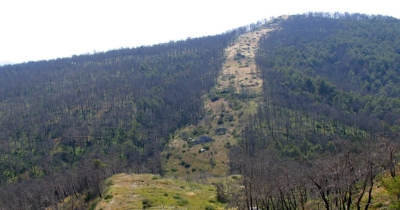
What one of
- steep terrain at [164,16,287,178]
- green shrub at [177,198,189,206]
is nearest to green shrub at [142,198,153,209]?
green shrub at [177,198,189,206]

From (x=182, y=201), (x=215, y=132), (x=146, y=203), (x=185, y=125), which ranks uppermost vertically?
(x=146, y=203)

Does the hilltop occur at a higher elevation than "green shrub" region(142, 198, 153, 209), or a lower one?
lower

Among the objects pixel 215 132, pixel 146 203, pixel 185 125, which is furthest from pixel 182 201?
pixel 185 125

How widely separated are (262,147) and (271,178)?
228 feet

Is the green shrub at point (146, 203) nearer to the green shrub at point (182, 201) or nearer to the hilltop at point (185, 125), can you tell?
the hilltop at point (185, 125)

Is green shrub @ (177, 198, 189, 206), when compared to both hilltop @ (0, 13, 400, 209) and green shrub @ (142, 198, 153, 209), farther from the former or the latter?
green shrub @ (142, 198, 153, 209)

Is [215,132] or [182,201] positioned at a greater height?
[182,201]

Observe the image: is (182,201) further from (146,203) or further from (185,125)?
(185,125)

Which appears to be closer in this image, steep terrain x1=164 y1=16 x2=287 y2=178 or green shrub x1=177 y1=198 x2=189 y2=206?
Answer: green shrub x1=177 y1=198 x2=189 y2=206

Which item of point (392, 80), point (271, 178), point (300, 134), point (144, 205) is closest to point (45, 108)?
point (300, 134)

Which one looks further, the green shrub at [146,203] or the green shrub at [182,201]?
the green shrub at [182,201]

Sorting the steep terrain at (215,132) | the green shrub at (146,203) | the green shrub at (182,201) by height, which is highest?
the green shrub at (146,203)

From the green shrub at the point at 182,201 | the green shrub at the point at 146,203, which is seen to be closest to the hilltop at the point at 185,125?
the green shrub at the point at 182,201

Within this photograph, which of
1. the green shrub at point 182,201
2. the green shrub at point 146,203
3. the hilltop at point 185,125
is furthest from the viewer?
the hilltop at point 185,125
